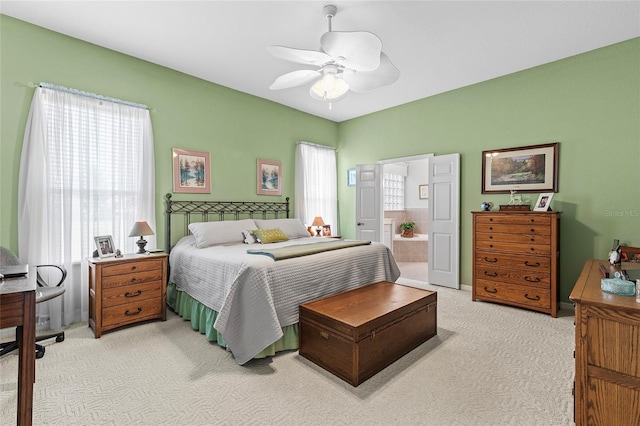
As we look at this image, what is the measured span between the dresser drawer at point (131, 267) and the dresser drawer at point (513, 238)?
388 centimetres

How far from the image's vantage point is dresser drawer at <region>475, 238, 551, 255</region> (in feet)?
11.3

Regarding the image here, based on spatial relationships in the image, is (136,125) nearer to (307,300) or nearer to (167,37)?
(167,37)

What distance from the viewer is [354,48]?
221 cm

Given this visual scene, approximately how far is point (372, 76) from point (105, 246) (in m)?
3.16

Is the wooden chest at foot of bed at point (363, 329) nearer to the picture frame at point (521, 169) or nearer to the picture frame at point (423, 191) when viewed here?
the picture frame at point (521, 169)

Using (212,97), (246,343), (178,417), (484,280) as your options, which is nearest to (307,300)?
(246,343)

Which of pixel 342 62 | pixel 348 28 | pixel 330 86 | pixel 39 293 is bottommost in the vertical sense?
pixel 39 293

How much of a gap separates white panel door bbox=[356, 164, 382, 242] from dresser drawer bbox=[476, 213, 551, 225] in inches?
76.5

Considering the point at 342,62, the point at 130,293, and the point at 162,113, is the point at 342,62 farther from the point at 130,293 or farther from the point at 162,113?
the point at 130,293

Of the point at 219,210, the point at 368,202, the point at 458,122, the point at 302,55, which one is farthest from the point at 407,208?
the point at 302,55

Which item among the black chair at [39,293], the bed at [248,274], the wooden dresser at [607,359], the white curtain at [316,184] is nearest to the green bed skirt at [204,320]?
the bed at [248,274]

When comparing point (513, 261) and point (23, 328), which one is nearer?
point (23, 328)

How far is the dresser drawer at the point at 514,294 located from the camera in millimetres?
3461

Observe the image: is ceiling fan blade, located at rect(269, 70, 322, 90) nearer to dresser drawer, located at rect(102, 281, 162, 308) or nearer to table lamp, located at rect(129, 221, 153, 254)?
table lamp, located at rect(129, 221, 153, 254)
